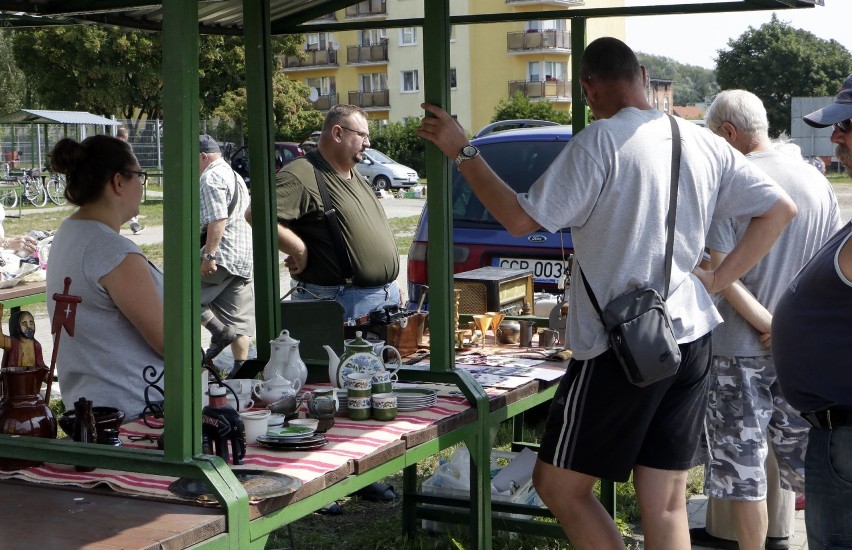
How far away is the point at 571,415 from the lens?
3119 millimetres

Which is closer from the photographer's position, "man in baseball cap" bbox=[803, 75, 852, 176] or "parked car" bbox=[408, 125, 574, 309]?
"man in baseball cap" bbox=[803, 75, 852, 176]

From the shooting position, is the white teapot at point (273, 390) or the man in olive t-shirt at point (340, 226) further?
the man in olive t-shirt at point (340, 226)

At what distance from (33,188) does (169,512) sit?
24.9m

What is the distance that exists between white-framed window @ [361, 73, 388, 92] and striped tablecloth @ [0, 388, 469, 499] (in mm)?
54430

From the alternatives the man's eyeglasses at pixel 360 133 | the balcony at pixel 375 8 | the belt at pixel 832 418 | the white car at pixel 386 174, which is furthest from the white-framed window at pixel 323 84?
the belt at pixel 832 418

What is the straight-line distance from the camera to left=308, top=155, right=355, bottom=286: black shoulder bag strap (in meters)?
4.81

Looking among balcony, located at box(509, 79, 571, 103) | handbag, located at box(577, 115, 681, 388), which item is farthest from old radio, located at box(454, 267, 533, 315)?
balcony, located at box(509, 79, 571, 103)

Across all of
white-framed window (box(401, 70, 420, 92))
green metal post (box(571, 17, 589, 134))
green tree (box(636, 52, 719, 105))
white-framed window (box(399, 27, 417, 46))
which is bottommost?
green metal post (box(571, 17, 589, 134))

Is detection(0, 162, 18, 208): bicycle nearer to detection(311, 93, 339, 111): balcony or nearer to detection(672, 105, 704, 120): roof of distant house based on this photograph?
detection(311, 93, 339, 111): balcony

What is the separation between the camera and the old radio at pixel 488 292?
484 centimetres

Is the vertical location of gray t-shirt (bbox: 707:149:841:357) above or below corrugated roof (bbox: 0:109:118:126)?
below

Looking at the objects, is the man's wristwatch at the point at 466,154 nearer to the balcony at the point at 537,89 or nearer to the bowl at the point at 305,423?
the bowl at the point at 305,423

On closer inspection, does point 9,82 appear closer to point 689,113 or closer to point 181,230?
point 181,230

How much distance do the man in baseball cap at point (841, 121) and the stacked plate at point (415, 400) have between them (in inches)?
55.6
